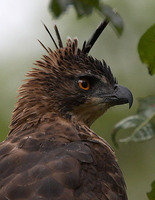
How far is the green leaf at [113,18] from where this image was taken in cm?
204

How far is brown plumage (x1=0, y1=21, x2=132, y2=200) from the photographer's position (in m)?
3.41

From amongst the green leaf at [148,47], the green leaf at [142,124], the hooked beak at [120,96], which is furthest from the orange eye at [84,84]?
the green leaf at [148,47]

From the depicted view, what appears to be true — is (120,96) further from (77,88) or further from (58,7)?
(58,7)

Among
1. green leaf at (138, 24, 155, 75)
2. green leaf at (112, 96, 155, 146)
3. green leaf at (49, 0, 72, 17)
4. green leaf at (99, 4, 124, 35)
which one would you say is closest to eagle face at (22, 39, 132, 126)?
green leaf at (112, 96, 155, 146)

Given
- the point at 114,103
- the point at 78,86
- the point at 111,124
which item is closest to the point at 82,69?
the point at 78,86

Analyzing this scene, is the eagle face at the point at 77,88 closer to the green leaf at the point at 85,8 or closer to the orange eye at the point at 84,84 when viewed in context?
the orange eye at the point at 84,84

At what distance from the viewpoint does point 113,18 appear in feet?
6.80

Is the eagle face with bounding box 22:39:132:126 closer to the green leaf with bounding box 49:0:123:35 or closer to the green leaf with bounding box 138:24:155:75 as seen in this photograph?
the green leaf with bounding box 138:24:155:75

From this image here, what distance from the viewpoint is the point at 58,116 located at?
464 cm

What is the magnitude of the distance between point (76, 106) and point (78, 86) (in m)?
0.20

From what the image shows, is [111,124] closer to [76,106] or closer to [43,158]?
[76,106]

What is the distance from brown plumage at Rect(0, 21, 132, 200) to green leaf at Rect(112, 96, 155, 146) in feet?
1.52

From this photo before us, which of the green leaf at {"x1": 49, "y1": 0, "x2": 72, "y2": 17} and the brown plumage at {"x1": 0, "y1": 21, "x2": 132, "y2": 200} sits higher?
the green leaf at {"x1": 49, "y1": 0, "x2": 72, "y2": 17}

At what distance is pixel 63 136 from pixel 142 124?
1053 mm
